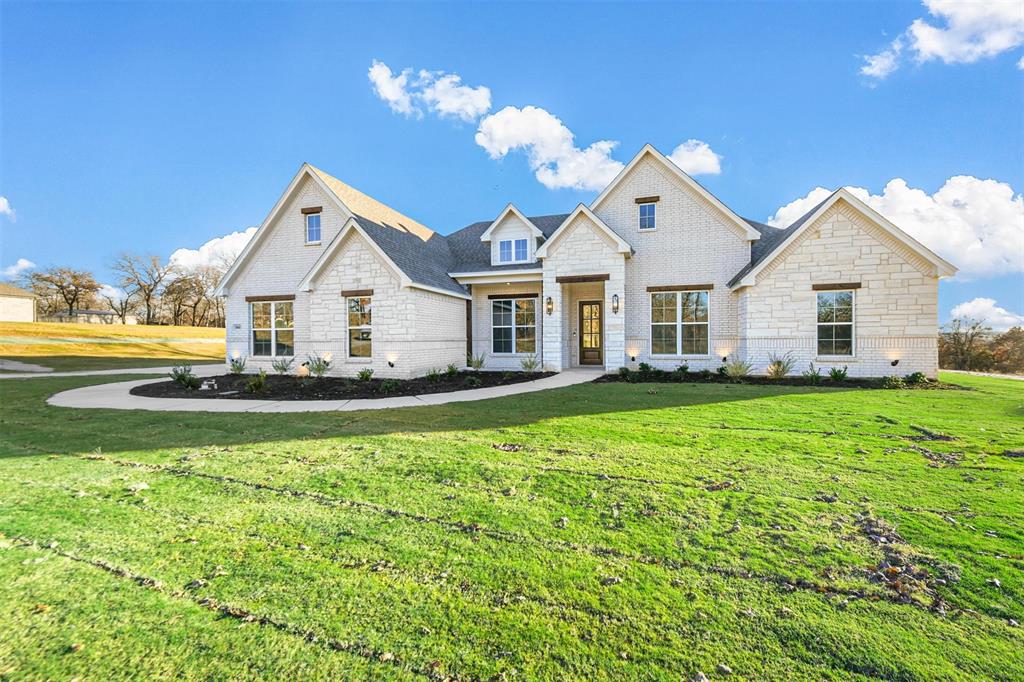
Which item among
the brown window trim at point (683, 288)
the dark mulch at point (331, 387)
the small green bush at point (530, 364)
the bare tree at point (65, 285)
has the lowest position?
the dark mulch at point (331, 387)

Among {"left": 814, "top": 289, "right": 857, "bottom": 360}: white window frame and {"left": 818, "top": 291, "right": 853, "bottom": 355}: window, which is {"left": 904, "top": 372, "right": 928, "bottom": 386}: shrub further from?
{"left": 818, "top": 291, "right": 853, "bottom": 355}: window

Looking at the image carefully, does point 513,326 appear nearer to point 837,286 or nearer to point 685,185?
point 685,185

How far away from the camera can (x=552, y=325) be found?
49.3ft

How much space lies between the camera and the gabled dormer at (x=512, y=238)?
16.4 meters

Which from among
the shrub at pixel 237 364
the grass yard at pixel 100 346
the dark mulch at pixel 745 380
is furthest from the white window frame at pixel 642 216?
the grass yard at pixel 100 346

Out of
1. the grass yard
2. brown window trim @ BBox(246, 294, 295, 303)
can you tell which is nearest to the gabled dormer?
brown window trim @ BBox(246, 294, 295, 303)

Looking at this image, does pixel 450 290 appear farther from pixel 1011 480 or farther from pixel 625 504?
pixel 1011 480

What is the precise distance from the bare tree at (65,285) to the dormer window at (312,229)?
6342cm

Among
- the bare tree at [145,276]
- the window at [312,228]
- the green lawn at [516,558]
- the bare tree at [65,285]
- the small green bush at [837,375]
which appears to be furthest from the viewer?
the bare tree at [145,276]

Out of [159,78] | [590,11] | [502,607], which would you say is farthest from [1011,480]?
[159,78]

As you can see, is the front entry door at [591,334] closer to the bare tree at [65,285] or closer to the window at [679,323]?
the window at [679,323]

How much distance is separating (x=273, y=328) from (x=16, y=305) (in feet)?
165

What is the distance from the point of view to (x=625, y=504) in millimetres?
3727

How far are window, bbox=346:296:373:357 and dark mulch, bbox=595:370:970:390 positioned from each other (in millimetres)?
7874
